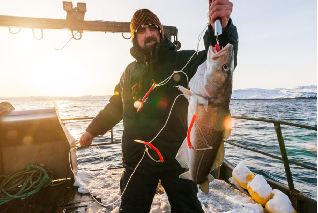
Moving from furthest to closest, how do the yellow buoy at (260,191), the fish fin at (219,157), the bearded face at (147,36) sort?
the yellow buoy at (260,191)
the bearded face at (147,36)
the fish fin at (219,157)

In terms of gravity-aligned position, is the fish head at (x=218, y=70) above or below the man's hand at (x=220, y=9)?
below

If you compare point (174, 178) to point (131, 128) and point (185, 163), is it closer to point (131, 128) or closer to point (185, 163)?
point (185, 163)

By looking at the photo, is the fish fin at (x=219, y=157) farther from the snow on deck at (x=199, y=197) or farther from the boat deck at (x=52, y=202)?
the boat deck at (x=52, y=202)

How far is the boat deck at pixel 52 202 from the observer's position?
3648mm

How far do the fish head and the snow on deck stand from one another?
2446 mm

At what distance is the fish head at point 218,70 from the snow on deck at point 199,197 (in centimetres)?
245

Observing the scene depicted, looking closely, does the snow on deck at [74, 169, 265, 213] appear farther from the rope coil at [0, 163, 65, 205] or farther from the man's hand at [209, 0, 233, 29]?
the man's hand at [209, 0, 233, 29]

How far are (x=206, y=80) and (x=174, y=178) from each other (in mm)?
1111

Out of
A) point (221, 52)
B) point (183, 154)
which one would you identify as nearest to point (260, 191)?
point (183, 154)

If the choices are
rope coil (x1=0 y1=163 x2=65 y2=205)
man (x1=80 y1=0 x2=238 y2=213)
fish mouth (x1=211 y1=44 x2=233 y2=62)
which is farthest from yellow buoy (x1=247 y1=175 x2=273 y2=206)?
rope coil (x1=0 y1=163 x2=65 y2=205)

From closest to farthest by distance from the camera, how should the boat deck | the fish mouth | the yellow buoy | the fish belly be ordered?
1. the fish mouth
2. the fish belly
3. the yellow buoy
4. the boat deck

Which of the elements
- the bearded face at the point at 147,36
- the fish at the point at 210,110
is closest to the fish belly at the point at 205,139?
the fish at the point at 210,110

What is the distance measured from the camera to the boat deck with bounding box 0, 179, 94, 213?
3.65 meters

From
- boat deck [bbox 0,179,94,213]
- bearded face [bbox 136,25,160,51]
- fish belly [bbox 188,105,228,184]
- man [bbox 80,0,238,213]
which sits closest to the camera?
fish belly [bbox 188,105,228,184]
